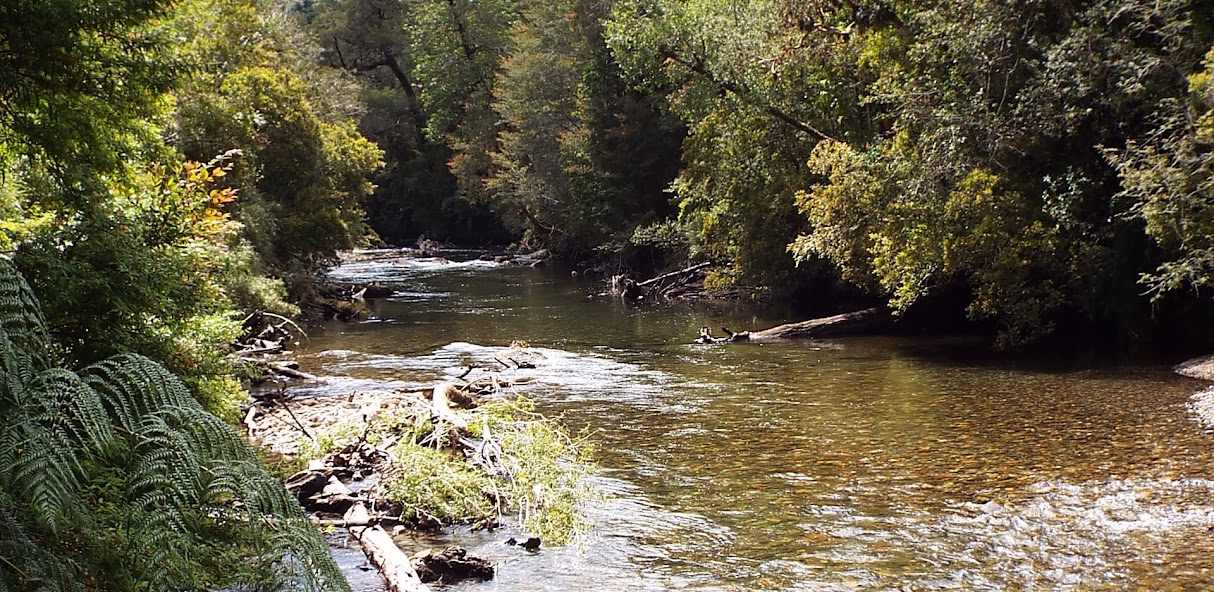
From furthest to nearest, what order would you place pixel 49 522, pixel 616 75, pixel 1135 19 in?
1. pixel 616 75
2. pixel 1135 19
3. pixel 49 522

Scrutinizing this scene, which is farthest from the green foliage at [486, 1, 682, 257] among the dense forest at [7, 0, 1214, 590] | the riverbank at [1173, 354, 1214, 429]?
the riverbank at [1173, 354, 1214, 429]

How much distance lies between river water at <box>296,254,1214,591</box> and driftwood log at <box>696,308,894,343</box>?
1.03 meters

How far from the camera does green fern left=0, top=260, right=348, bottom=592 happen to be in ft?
13.5

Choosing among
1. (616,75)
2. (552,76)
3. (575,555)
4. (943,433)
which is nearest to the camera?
(575,555)

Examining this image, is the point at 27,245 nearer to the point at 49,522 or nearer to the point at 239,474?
the point at 239,474

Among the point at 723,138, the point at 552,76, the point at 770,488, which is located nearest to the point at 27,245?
A: the point at 770,488

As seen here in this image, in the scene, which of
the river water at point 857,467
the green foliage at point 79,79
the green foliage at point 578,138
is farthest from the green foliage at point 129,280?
the green foliage at point 578,138

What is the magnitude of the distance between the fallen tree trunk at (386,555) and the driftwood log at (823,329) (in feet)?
46.4

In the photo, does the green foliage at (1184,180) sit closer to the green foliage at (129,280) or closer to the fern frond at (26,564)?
the green foliage at (129,280)

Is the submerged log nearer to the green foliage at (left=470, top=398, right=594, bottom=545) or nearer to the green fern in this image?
the green foliage at (left=470, top=398, right=594, bottom=545)

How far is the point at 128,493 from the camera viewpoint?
452 centimetres

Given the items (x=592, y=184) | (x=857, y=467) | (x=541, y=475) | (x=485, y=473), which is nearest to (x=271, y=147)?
(x=592, y=184)

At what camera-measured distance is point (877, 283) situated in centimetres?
2323

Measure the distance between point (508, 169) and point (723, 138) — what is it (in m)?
22.0
